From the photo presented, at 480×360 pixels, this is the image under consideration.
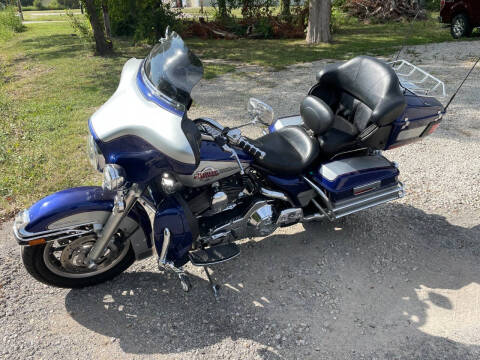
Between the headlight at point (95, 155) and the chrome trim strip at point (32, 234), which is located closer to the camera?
the headlight at point (95, 155)

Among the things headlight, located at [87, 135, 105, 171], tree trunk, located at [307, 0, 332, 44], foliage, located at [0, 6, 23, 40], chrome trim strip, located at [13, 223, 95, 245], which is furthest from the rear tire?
foliage, located at [0, 6, 23, 40]

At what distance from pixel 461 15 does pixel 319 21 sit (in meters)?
4.20

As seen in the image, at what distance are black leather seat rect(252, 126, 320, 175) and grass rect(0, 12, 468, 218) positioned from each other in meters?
2.30

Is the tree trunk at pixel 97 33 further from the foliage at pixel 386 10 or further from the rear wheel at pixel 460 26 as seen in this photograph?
the foliage at pixel 386 10

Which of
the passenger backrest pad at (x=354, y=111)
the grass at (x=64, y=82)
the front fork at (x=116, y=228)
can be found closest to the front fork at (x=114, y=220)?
the front fork at (x=116, y=228)

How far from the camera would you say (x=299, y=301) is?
9.78 feet

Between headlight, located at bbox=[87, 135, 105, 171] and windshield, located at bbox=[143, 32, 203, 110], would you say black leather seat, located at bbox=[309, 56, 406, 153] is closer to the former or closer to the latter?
windshield, located at bbox=[143, 32, 203, 110]

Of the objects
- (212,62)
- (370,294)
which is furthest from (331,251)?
(212,62)

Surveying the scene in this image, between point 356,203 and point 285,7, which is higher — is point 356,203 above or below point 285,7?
below

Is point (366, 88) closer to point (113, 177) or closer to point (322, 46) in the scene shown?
point (113, 177)

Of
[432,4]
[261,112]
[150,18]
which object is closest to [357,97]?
[261,112]

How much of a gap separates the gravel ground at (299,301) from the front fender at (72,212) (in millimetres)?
629

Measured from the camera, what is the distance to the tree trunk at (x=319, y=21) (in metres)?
11.3

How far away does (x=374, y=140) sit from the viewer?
10.4 feet
